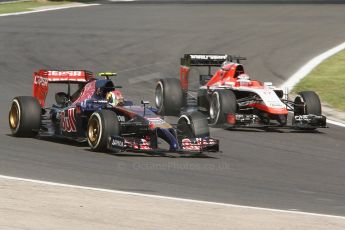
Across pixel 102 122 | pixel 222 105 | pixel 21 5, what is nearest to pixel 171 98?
pixel 222 105

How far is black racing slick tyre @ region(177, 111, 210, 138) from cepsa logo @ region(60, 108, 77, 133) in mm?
1825

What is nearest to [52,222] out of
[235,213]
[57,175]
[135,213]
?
[135,213]

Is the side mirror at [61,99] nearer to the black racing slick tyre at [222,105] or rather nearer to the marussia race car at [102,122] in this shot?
the marussia race car at [102,122]

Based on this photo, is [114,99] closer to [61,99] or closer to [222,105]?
[61,99]

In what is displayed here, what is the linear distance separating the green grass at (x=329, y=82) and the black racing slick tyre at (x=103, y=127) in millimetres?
8903

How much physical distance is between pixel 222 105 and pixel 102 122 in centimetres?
458

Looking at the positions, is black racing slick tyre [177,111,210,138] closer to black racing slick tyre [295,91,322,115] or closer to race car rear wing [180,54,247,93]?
black racing slick tyre [295,91,322,115]

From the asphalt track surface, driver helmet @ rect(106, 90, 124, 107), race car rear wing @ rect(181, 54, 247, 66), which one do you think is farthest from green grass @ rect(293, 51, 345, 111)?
driver helmet @ rect(106, 90, 124, 107)

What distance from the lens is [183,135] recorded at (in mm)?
16266

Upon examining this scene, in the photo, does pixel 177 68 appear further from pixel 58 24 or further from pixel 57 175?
pixel 57 175

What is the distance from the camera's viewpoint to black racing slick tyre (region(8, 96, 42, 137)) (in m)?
17.1

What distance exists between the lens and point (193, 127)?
16109 millimetres

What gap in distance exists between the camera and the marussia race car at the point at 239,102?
19.4 meters

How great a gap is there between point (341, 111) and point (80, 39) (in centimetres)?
1429
